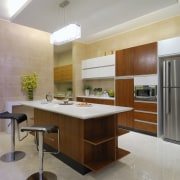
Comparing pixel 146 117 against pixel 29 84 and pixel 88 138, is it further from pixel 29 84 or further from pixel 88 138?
pixel 29 84

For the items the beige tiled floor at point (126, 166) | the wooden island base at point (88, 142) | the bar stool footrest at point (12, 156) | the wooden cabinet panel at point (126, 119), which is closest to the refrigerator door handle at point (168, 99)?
the beige tiled floor at point (126, 166)

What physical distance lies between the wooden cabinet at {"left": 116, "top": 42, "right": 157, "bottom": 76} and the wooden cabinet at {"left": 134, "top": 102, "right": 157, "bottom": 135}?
31.1 inches

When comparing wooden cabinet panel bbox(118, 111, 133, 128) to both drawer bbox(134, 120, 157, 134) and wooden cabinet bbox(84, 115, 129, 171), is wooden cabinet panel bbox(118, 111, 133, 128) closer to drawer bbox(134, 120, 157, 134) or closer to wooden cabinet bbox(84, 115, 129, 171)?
drawer bbox(134, 120, 157, 134)

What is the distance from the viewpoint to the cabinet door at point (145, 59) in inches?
140

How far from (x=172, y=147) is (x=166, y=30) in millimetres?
2767

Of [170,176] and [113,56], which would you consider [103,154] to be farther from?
[113,56]

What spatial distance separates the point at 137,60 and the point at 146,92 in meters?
0.83

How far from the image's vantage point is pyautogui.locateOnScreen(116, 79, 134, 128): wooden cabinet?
400 cm

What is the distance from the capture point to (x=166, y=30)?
12.7 ft

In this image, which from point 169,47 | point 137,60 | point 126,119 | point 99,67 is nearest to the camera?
point 169,47

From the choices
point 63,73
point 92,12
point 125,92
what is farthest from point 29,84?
point 125,92

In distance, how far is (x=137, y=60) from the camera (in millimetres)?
3867

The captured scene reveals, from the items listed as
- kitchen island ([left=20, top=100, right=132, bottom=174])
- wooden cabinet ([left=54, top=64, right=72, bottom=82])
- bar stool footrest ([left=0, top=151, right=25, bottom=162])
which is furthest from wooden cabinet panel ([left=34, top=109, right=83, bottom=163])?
wooden cabinet ([left=54, top=64, right=72, bottom=82])

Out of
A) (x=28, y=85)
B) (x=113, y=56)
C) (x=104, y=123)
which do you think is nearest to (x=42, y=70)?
(x=28, y=85)
